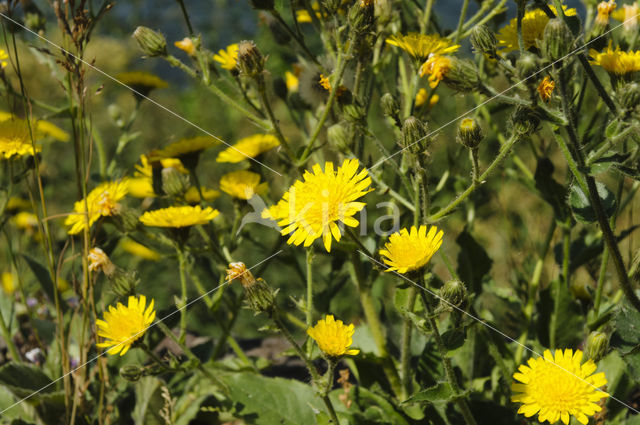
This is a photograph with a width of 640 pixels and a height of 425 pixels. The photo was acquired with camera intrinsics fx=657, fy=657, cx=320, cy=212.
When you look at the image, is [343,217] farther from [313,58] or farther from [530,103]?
[313,58]

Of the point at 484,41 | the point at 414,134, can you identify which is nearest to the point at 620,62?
the point at 484,41

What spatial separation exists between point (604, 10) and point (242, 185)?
69cm

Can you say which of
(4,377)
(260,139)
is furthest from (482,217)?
(4,377)

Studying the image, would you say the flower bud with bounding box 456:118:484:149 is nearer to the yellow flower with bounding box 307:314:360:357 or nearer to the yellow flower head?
the yellow flower head

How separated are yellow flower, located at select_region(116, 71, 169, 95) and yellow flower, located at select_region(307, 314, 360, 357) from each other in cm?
86

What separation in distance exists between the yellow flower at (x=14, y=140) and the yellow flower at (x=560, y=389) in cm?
94

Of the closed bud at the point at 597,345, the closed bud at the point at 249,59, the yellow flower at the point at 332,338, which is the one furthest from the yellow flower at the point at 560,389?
the closed bud at the point at 249,59

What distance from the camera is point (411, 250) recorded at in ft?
2.86

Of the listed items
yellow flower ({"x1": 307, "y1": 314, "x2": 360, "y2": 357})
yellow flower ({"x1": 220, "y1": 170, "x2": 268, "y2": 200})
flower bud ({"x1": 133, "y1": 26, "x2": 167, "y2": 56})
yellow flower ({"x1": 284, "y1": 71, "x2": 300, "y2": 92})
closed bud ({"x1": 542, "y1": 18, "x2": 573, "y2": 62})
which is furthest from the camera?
yellow flower ({"x1": 284, "y1": 71, "x2": 300, "y2": 92})

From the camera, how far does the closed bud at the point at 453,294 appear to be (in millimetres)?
883

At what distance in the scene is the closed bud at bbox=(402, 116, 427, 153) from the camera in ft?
3.07

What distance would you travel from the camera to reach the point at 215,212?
1.12 metres

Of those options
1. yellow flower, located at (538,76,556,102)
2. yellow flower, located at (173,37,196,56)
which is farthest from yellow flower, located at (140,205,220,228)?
yellow flower, located at (538,76,556,102)

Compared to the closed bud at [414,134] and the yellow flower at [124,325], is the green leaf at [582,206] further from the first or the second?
the yellow flower at [124,325]
